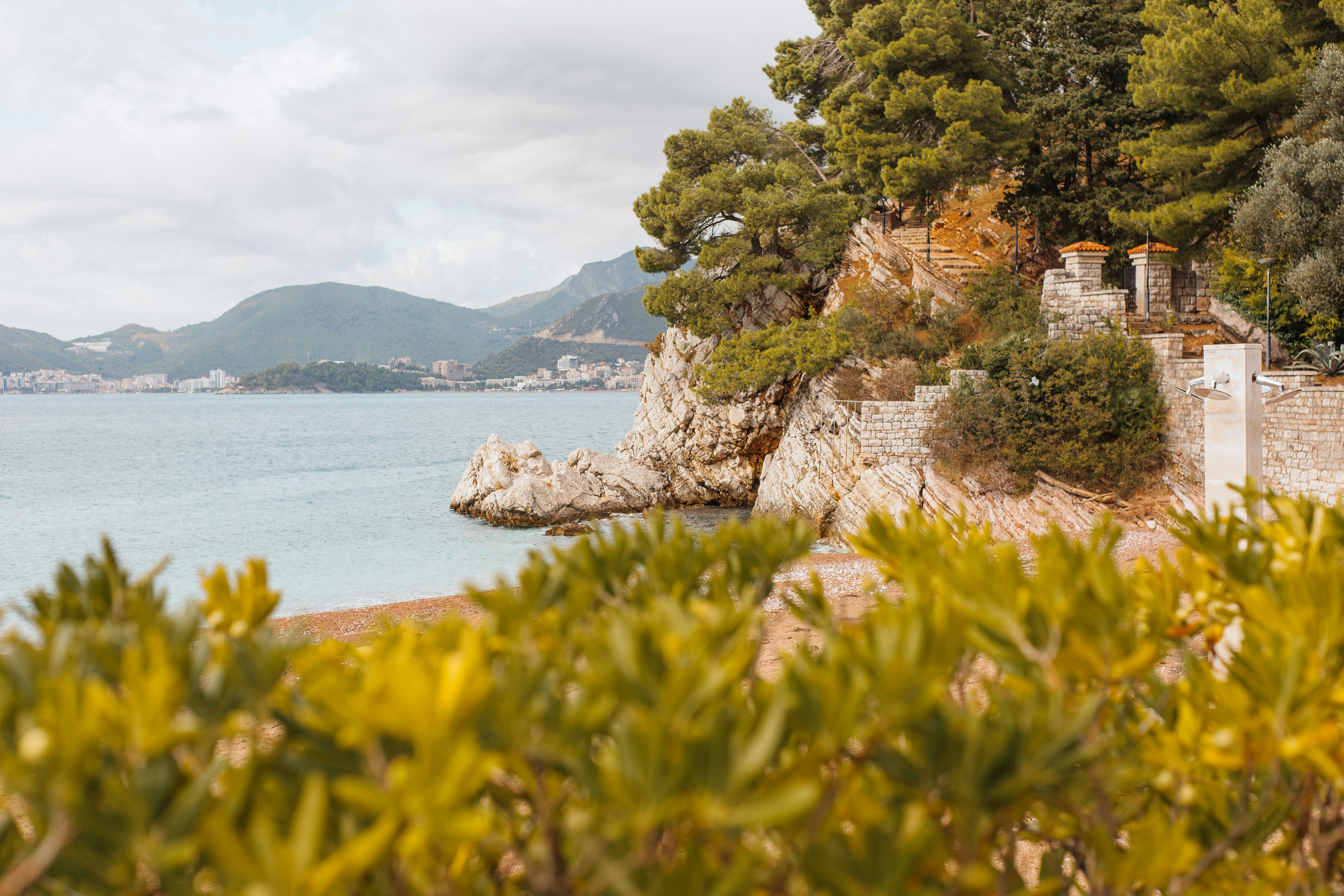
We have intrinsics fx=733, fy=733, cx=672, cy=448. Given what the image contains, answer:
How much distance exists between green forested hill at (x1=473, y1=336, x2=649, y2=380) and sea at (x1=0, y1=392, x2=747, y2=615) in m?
66.6

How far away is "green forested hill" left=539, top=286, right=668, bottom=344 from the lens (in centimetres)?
14138

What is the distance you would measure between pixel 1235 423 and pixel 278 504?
26785mm

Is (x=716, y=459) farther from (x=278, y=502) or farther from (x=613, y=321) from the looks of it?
(x=613, y=321)

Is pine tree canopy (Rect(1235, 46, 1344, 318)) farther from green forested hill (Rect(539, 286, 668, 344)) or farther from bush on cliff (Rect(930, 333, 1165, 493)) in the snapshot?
green forested hill (Rect(539, 286, 668, 344))

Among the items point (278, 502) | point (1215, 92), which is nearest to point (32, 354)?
point (278, 502)

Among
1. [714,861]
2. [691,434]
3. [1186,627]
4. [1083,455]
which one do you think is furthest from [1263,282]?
[714,861]

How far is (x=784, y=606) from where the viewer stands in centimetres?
720

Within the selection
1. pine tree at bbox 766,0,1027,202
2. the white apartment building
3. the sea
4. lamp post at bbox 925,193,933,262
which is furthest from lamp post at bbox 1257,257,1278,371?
the white apartment building

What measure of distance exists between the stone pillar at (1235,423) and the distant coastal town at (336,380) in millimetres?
116367

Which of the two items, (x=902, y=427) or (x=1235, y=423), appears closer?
(x=1235, y=423)

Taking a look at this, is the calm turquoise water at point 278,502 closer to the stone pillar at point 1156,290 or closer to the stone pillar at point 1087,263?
the stone pillar at point 1087,263

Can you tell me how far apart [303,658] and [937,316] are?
16.0m

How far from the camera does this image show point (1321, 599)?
4.39 ft

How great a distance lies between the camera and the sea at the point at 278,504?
15.4 meters
